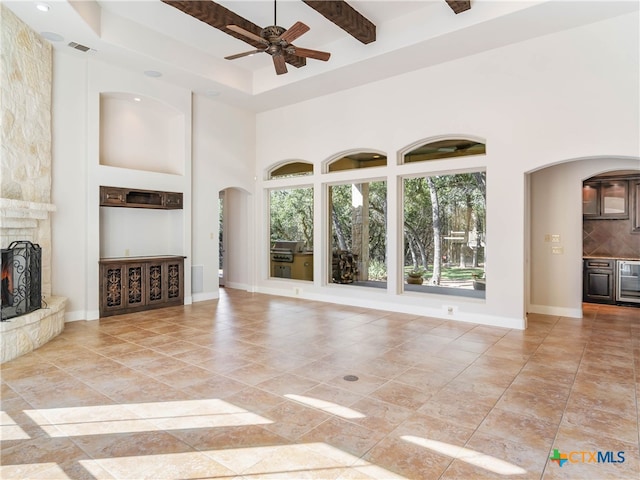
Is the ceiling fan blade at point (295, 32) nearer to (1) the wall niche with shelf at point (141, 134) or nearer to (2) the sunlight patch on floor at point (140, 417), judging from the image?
(1) the wall niche with shelf at point (141, 134)

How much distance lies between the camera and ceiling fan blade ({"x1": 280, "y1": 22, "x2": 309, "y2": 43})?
4.47 metres

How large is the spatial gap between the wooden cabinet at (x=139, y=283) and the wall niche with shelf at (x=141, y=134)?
1848 millimetres

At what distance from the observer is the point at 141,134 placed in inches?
300

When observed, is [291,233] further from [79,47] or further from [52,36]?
[52,36]

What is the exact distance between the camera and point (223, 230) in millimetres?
10453

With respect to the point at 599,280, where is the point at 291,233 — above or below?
above

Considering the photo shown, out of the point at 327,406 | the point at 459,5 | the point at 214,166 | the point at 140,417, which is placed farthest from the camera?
the point at 214,166

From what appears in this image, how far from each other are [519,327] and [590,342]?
2.97 feet

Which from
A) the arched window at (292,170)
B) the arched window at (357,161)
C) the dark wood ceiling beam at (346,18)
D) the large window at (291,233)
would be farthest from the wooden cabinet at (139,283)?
the dark wood ceiling beam at (346,18)

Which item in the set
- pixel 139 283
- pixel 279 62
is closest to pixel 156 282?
pixel 139 283

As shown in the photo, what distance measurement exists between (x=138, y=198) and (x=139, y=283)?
1.57 metres

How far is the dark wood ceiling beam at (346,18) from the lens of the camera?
17.0ft

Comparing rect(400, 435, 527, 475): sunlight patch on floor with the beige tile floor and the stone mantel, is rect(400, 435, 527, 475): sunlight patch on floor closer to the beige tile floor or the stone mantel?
the beige tile floor

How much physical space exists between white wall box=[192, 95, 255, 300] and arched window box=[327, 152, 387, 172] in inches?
85.9
